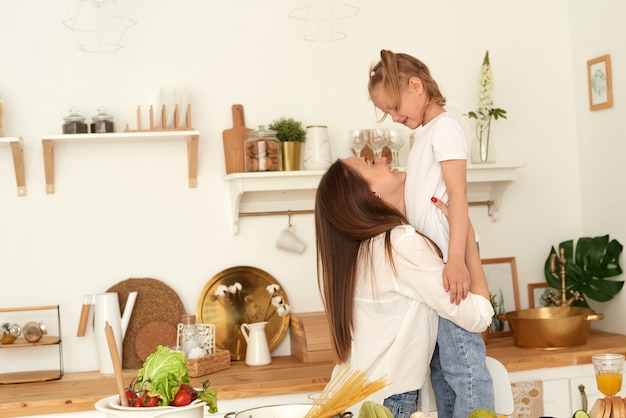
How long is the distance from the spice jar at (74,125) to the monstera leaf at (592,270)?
1.94 meters

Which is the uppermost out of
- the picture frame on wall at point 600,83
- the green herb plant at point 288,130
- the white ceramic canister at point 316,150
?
the picture frame on wall at point 600,83

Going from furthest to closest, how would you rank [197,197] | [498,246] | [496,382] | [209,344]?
[498,246] → [197,197] → [209,344] → [496,382]

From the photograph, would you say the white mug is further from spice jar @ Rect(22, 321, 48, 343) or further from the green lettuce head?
the green lettuce head

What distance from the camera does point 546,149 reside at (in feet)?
11.5

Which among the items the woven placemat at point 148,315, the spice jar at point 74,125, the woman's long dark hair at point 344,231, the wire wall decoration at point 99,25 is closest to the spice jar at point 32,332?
the woven placemat at point 148,315

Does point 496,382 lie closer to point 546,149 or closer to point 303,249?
point 303,249

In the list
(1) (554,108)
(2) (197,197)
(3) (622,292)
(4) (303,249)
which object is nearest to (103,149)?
(2) (197,197)

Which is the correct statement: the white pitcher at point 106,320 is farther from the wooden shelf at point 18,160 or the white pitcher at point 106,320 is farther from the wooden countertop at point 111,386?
the wooden shelf at point 18,160

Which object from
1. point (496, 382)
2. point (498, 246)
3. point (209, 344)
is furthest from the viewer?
point (498, 246)

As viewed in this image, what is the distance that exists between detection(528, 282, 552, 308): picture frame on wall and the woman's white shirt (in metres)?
1.43

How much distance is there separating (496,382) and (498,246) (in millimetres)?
1352

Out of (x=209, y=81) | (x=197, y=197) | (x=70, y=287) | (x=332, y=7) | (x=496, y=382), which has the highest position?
(x=332, y=7)

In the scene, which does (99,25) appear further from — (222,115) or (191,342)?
(191,342)

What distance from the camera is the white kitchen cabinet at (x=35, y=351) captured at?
2.90 meters
